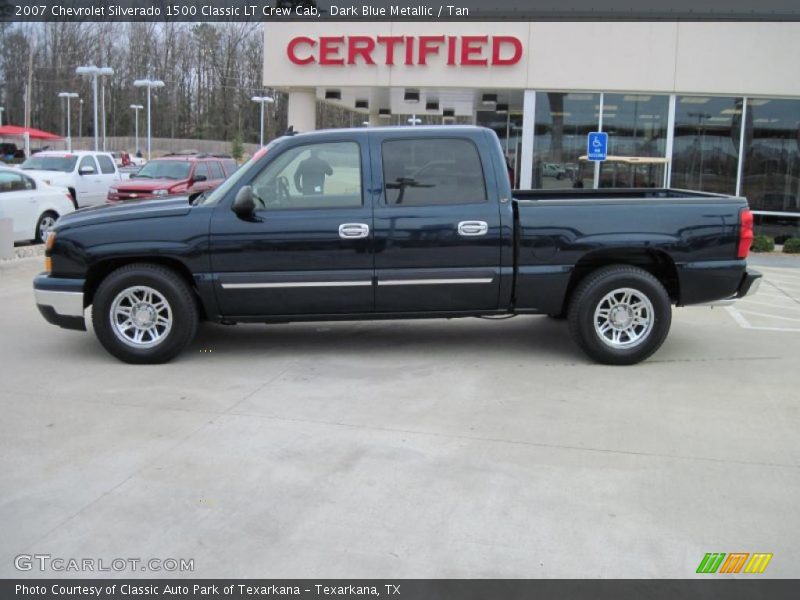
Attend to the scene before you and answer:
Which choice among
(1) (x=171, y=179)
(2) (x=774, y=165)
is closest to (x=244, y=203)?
(1) (x=171, y=179)

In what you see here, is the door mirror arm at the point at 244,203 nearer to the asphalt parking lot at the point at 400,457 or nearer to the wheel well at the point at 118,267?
the wheel well at the point at 118,267

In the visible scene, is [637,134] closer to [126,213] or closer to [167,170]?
[167,170]

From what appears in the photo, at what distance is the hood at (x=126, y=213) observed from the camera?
21.7ft

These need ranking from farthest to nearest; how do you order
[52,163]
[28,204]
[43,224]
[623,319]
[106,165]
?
[106,165], [52,163], [43,224], [28,204], [623,319]

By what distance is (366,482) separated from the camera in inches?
170

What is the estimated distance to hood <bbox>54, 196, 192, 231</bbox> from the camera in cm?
662

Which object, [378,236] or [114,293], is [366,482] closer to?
[378,236]

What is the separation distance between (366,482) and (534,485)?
3.01ft

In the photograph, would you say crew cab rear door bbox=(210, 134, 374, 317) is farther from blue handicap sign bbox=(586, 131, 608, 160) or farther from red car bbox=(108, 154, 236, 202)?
red car bbox=(108, 154, 236, 202)

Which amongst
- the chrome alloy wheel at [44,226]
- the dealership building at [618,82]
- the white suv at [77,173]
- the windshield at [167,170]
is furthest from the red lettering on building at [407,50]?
the chrome alloy wheel at [44,226]

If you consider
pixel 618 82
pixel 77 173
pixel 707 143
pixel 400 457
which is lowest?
pixel 400 457

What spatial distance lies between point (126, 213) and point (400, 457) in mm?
3488

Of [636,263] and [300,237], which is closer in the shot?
[300,237]

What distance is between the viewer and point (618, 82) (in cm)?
1736
